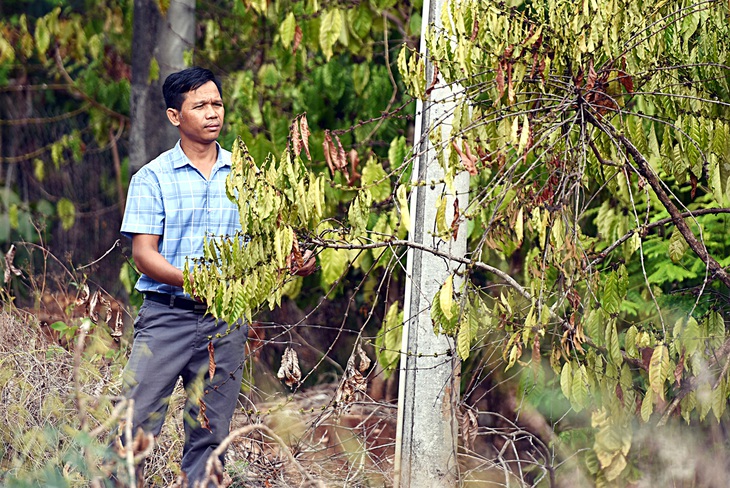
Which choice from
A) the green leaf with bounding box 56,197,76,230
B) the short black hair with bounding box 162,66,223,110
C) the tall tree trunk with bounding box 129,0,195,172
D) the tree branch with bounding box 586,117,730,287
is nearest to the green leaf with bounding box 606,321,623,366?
the tree branch with bounding box 586,117,730,287

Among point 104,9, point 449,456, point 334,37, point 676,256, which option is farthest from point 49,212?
point 676,256

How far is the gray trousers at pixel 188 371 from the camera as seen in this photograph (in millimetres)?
3504

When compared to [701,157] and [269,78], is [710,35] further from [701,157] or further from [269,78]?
[269,78]

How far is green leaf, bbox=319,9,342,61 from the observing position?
200 inches

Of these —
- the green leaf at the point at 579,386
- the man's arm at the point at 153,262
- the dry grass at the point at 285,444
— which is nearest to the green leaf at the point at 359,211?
the man's arm at the point at 153,262

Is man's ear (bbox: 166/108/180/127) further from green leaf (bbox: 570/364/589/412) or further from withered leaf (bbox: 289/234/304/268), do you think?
green leaf (bbox: 570/364/589/412)

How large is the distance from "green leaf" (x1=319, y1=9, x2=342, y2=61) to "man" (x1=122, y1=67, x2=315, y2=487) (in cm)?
153

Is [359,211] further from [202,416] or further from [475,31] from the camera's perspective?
[202,416]

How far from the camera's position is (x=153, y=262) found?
134 inches

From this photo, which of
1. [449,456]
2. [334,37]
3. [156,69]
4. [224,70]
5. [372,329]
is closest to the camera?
[449,456]

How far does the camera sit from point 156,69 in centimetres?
545

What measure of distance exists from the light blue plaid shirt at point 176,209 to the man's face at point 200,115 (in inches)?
3.6

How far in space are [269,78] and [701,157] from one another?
2891 mm

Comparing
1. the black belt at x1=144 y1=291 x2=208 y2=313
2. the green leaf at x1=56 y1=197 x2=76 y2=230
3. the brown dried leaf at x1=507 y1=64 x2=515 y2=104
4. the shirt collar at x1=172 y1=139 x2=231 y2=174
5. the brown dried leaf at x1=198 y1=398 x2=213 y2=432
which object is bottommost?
the brown dried leaf at x1=198 y1=398 x2=213 y2=432
